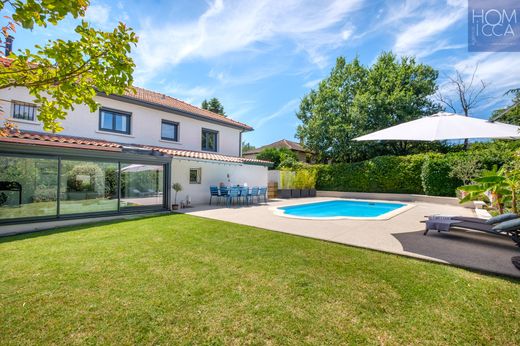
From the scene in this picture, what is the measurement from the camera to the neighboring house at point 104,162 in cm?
1098

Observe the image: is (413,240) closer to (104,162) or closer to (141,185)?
(141,185)

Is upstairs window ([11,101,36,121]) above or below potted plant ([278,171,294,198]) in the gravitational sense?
above

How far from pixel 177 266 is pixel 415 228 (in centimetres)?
921

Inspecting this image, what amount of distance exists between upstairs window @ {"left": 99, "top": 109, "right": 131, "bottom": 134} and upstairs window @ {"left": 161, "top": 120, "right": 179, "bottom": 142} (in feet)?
8.92

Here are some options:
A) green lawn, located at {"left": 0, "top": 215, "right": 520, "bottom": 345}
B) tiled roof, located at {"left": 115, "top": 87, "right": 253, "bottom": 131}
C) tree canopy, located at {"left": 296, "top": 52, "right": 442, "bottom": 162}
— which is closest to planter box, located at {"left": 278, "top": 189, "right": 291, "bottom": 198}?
tiled roof, located at {"left": 115, "top": 87, "right": 253, "bottom": 131}

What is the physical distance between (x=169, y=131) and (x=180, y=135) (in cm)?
92

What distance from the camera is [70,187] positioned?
12.2m

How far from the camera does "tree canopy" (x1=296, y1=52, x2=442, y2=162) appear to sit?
2914 centimetres

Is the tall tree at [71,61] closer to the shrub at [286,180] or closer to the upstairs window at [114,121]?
the upstairs window at [114,121]

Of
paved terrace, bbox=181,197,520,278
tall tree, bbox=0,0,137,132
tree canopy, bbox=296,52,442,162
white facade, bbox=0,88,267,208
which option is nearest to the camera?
tall tree, bbox=0,0,137,132

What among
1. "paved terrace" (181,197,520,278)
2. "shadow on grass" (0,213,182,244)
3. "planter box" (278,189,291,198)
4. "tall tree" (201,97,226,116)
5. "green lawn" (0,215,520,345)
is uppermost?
"tall tree" (201,97,226,116)

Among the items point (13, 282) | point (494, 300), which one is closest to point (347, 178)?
point (494, 300)

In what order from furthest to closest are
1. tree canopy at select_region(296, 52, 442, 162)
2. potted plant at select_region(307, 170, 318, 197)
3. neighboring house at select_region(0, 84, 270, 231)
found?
tree canopy at select_region(296, 52, 442, 162) < potted plant at select_region(307, 170, 318, 197) < neighboring house at select_region(0, 84, 270, 231)

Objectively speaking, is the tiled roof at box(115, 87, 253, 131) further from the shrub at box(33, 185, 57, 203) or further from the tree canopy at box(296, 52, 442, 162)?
the tree canopy at box(296, 52, 442, 162)
